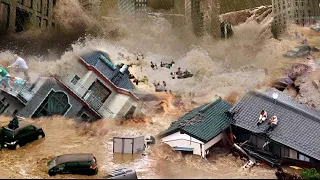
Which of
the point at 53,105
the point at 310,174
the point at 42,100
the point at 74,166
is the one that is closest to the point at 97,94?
the point at 53,105

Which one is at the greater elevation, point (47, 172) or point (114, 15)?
point (114, 15)

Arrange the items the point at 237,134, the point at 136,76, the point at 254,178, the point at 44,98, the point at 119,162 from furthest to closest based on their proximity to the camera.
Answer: the point at 136,76, the point at 44,98, the point at 237,134, the point at 119,162, the point at 254,178

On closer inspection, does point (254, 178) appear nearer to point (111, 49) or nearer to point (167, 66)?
point (167, 66)

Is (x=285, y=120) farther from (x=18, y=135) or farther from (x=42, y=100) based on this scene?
(x=42, y=100)

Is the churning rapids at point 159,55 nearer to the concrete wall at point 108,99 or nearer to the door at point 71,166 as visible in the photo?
the concrete wall at point 108,99

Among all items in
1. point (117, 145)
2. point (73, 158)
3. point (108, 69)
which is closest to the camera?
point (73, 158)

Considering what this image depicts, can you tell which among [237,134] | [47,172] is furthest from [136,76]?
[47,172]
